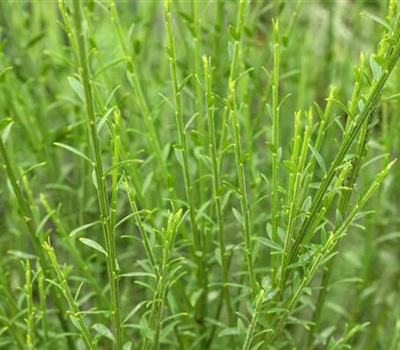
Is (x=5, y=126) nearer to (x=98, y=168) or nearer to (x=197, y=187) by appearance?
(x=98, y=168)

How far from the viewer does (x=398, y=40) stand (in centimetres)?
50

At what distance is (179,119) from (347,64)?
0.40 m

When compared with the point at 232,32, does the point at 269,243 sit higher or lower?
lower

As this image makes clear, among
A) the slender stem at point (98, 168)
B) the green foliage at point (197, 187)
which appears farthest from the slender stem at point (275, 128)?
the slender stem at point (98, 168)

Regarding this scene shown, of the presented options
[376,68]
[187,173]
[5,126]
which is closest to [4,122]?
[5,126]

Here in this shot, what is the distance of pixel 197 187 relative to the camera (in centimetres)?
76

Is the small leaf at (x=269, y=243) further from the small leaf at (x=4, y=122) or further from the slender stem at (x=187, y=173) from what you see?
the small leaf at (x=4, y=122)

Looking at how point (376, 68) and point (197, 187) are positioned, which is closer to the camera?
point (376, 68)

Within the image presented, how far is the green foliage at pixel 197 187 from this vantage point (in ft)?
1.73

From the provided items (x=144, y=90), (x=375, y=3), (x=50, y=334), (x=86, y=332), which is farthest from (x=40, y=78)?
(x=375, y=3)

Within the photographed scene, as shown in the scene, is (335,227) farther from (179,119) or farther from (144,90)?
(144,90)

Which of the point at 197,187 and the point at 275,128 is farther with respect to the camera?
the point at 197,187

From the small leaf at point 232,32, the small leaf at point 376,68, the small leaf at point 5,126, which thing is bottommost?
the small leaf at point 5,126

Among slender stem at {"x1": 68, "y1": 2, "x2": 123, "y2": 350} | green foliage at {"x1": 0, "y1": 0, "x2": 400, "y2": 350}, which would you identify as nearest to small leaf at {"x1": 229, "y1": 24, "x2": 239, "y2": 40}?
green foliage at {"x1": 0, "y1": 0, "x2": 400, "y2": 350}
